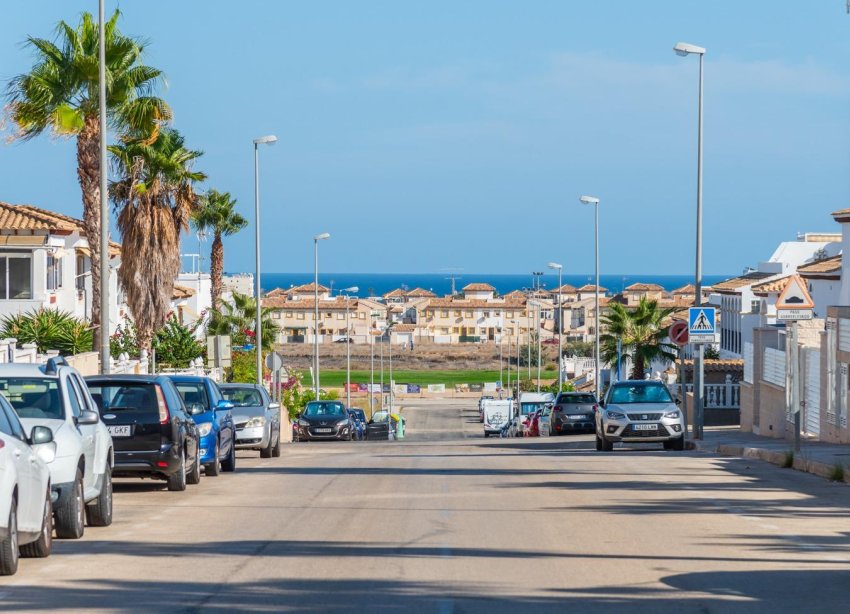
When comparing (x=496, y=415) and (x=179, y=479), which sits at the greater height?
(x=179, y=479)

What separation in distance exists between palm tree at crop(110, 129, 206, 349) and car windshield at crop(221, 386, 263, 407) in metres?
14.6

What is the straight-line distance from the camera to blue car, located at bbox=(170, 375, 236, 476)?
22.8 metres

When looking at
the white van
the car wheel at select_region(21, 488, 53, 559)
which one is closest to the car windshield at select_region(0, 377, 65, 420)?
the car wheel at select_region(21, 488, 53, 559)

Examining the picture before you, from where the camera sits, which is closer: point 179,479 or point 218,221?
point 179,479

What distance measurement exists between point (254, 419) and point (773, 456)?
10.8m

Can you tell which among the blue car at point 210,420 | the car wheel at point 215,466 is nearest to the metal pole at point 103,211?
the blue car at point 210,420

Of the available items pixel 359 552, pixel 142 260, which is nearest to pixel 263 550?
pixel 359 552

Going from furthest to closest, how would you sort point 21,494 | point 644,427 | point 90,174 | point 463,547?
point 90,174 < point 644,427 < point 463,547 < point 21,494

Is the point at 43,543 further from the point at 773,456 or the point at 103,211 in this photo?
the point at 773,456

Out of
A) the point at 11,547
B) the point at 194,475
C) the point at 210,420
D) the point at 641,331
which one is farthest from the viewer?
the point at 641,331

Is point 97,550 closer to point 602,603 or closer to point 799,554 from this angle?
point 602,603

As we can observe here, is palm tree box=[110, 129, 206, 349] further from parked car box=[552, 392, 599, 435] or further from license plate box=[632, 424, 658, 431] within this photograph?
license plate box=[632, 424, 658, 431]

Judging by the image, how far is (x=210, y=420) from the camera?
23.0 meters

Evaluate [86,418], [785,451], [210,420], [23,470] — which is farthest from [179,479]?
[785,451]
